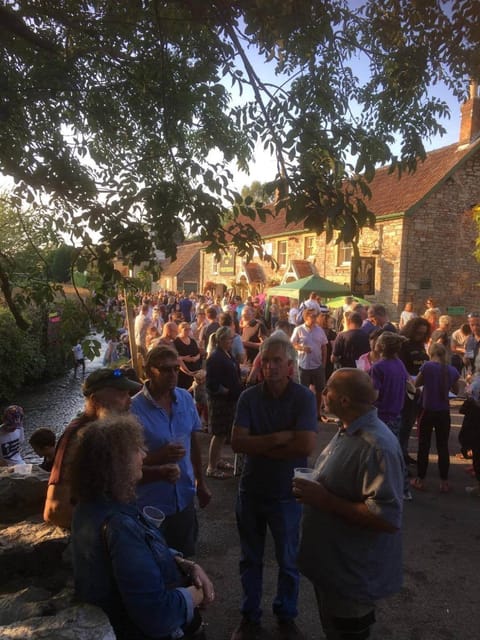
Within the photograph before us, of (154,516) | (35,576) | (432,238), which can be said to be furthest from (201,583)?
(432,238)

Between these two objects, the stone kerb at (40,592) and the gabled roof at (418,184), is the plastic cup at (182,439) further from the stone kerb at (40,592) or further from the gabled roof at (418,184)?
the gabled roof at (418,184)

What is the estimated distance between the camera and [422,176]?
19.3 meters

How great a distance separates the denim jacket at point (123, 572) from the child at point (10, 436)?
4514 mm

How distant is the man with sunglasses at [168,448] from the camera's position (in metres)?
2.87

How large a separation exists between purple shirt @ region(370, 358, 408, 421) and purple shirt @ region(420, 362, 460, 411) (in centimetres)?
60

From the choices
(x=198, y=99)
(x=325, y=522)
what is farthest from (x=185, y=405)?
(x=198, y=99)

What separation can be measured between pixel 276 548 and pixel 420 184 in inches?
727

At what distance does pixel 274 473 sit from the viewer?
3098 millimetres

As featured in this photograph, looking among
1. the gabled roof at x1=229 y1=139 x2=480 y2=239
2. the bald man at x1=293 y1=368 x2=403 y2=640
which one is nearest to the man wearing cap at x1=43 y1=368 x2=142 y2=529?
the bald man at x1=293 y1=368 x2=403 y2=640

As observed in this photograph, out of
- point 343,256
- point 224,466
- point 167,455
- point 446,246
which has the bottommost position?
point 224,466

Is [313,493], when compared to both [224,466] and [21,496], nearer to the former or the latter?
[21,496]

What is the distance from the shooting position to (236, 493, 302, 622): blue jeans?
10.1ft

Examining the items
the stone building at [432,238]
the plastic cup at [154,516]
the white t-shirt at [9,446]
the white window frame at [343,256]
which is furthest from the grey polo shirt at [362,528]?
the white window frame at [343,256]

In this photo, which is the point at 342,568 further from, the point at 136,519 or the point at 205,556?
the point at 205,556
